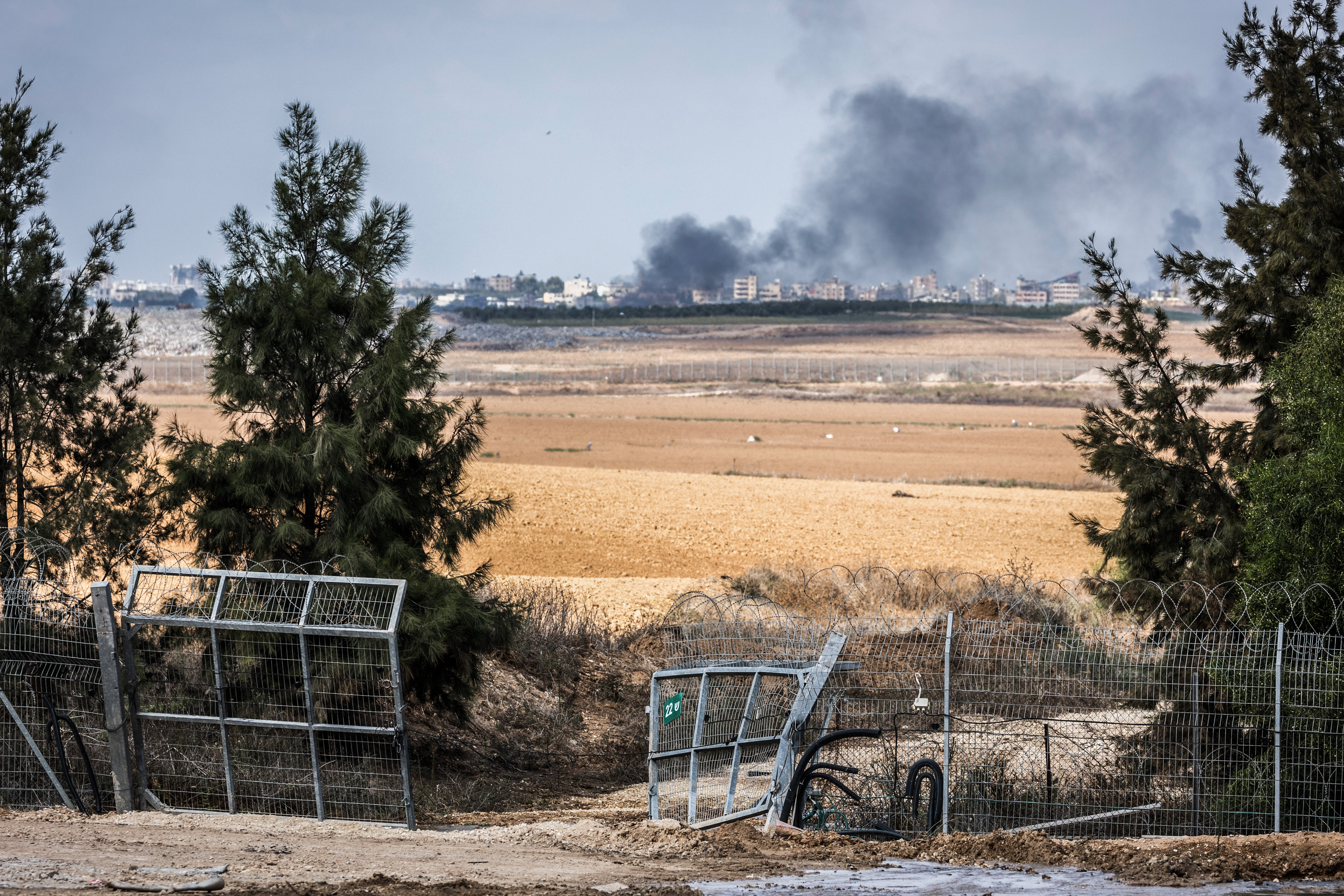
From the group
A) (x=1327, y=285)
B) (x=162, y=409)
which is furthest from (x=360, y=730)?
(x=162, y=409)

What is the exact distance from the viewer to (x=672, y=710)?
10320 mm

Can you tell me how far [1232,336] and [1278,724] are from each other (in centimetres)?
780

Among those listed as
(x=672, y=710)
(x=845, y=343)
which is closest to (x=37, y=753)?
(x=672, y=710)

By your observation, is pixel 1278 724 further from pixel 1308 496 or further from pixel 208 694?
pixel 208 694

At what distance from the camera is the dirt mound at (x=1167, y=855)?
831 centimetres

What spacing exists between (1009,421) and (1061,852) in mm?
70746

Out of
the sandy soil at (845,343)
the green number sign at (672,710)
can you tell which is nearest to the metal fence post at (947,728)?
the green number sign at (672,710)

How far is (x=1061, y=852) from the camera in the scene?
903cm

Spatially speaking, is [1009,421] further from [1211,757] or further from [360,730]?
[360,730]

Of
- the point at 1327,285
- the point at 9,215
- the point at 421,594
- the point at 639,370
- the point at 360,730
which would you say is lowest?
the point at 360,730

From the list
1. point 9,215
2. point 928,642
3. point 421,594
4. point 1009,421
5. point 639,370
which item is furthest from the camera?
point 639,370

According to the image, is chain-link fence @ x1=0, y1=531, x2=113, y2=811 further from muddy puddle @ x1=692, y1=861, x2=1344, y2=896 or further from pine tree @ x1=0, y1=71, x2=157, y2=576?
muddy puddle @ x1=692, y1=861, x2=1344, y2=896

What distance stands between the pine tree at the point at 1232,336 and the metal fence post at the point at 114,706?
12309mm

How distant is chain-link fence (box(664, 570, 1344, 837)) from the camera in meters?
10.6
